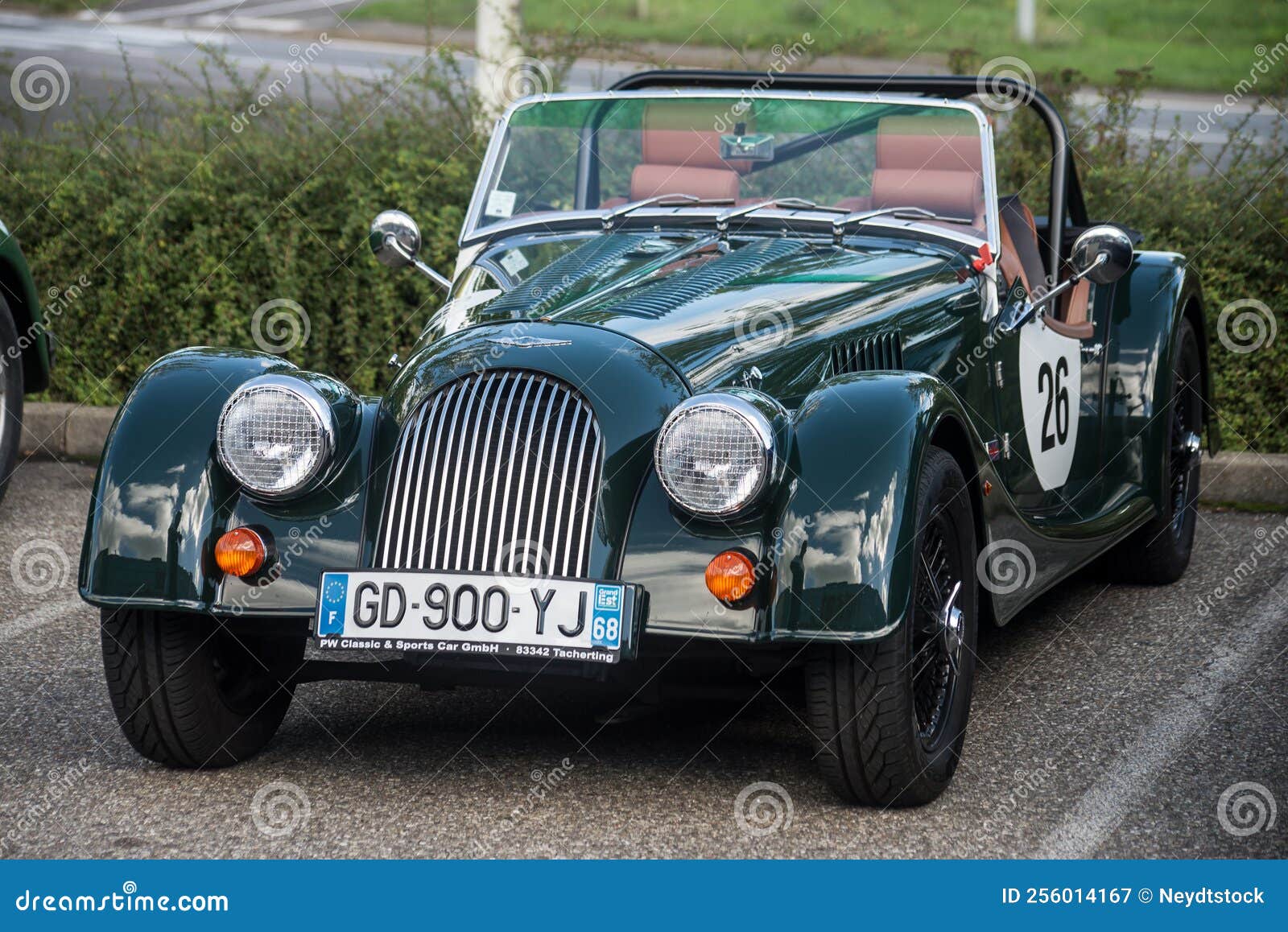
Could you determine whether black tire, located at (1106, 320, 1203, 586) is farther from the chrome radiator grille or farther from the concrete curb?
the chrome radiator grille

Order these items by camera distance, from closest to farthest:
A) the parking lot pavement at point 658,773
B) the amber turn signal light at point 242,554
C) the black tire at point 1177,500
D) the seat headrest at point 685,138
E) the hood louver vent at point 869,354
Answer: the parking lot pavement at point 658,773
the amber turn signal light at point 242,554
the hood louver vent at point 869,354
the seat headrest at point 685,138
the black tire at point 1177,500

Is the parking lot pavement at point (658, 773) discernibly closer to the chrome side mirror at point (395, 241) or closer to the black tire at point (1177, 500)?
the black tire at point (1177, 500)

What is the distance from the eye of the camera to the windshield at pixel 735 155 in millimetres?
5434

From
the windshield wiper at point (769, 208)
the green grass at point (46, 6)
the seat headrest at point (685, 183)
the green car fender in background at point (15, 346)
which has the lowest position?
the green grass at point (46, 6)

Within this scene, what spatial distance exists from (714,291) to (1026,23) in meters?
20.6

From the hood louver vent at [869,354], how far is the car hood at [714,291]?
0.22ft

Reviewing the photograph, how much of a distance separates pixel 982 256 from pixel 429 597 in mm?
2309

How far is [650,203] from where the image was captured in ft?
17.7

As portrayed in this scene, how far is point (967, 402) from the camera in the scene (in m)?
4.91

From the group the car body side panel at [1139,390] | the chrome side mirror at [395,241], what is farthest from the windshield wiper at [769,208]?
the car body side panel at [1139,390]

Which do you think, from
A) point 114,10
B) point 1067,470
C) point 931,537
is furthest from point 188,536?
point 114,10

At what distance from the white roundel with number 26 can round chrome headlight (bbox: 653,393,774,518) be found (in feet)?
6.15

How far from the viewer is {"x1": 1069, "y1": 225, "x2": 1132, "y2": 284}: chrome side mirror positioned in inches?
200

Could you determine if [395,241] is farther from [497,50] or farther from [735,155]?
[497,50]
